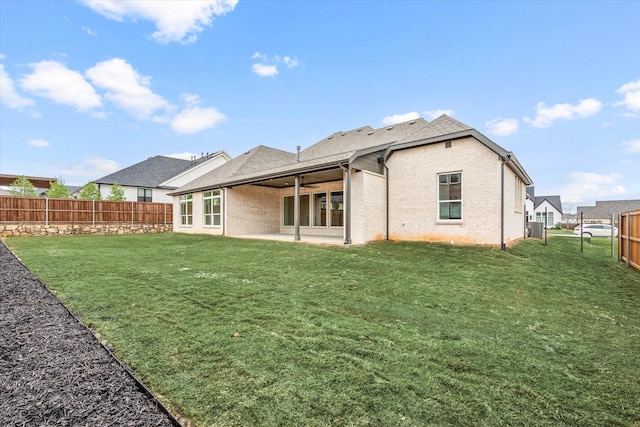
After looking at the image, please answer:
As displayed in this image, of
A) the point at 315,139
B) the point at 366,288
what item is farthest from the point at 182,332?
the point at 315,139

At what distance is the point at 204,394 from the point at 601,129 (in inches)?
884

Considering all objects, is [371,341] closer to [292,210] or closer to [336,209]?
[336,209]

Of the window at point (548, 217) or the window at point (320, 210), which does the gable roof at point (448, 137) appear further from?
the window at point (548, 217)

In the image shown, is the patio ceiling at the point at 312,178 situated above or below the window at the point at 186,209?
above

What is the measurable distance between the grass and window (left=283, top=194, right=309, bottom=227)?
891 cm

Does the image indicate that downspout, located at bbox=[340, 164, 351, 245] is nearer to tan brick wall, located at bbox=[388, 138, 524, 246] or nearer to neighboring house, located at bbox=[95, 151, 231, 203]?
tan brick wall, located at bbox=[388, 138, 524, 246]

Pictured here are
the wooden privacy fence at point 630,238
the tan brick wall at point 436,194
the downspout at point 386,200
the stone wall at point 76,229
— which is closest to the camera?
the wooden privacy fence at point 630,238

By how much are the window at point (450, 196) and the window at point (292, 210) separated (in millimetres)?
7113

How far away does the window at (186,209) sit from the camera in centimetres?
1931

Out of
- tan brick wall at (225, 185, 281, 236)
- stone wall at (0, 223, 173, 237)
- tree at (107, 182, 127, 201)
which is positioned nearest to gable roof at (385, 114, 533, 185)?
tan brick wall at (225, 185, 281, 236)

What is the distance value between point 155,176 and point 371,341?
31040 mm

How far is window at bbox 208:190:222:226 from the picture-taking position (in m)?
16.6

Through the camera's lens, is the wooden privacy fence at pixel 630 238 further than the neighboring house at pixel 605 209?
No

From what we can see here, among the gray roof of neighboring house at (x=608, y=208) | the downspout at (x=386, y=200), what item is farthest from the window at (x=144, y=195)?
the gray roof of neighboring house at (x=608, y=208)
